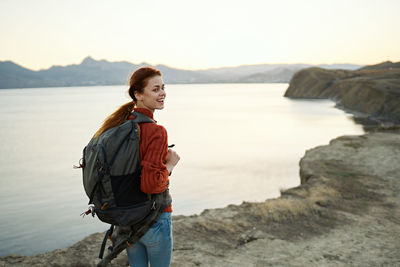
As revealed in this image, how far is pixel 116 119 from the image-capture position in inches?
102

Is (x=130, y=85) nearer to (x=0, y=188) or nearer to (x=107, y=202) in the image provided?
(x=107, y=202)

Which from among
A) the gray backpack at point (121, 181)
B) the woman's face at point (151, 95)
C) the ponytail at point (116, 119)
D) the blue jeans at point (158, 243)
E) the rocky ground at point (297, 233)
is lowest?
the rocky ground at point (297, 233)

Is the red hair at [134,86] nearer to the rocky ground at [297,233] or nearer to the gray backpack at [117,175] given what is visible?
the gray backpack at [117,175]

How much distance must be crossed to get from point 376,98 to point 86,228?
165 feet

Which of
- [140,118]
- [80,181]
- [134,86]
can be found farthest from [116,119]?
[80,181]

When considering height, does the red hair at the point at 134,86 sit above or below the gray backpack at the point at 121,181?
above

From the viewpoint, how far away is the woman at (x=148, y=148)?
2428mm

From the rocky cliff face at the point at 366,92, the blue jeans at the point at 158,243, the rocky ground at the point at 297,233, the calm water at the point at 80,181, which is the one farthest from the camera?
the rocky cliff face at the point at 366,92

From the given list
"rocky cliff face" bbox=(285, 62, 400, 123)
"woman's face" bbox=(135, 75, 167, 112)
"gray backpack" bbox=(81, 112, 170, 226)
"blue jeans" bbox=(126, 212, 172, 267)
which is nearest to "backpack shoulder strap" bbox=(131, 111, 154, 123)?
"gray backpack" bbox=(81, 112, 170, 226)

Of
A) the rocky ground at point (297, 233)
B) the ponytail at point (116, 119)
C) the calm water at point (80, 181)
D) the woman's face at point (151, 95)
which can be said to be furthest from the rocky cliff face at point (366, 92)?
the ponytail at point (116, 119)

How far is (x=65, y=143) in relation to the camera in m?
31.5

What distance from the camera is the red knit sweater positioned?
2398mm

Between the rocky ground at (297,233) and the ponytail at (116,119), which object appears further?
the rocky ground at (297,233)

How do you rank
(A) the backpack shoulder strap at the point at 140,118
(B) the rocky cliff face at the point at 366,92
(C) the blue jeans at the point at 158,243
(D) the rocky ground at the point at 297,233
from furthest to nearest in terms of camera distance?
1. (B) the rocky cliff face at the point at 366,92
2. (D) the rocky ground at the point at 297,233
3. (C) the blue jeans at the point at 158,243
4. (A) the backpack shoulder strap at the point at 140,118
